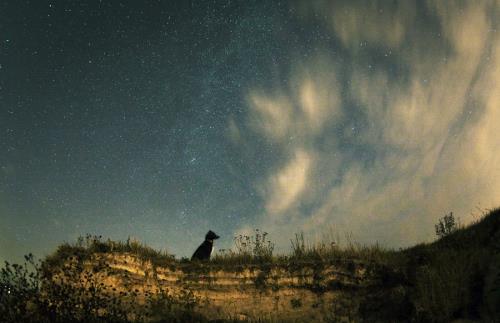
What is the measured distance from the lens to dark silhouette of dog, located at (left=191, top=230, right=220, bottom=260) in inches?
752


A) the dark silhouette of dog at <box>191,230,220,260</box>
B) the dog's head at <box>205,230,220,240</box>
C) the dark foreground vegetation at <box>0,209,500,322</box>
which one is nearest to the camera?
the dark foreground vegetation at <box>0,209,500,322</box>

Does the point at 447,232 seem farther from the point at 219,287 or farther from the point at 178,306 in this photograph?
the point at 178,306

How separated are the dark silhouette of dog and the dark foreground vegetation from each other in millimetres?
1335

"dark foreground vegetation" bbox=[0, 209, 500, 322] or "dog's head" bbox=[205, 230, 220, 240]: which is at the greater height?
"dog's head" bbox=[205, 230, 220, 240]

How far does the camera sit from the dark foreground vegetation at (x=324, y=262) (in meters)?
9.30

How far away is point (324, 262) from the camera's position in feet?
55.3

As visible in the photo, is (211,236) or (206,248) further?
(211,236)

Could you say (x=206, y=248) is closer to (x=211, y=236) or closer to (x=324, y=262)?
(x=211, y=236)

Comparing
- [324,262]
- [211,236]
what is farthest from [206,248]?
[324,262]

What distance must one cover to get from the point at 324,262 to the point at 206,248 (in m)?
5.88

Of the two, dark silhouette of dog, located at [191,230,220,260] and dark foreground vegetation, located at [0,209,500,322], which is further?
dark silhouette of dog, located at [191,230,220,260]

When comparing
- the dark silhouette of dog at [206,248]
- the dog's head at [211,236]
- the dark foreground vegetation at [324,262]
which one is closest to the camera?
the dark foreground vegetation at [324,262]

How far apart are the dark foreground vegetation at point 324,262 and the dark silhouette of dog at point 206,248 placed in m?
1.33

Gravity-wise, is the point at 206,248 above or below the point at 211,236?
below
